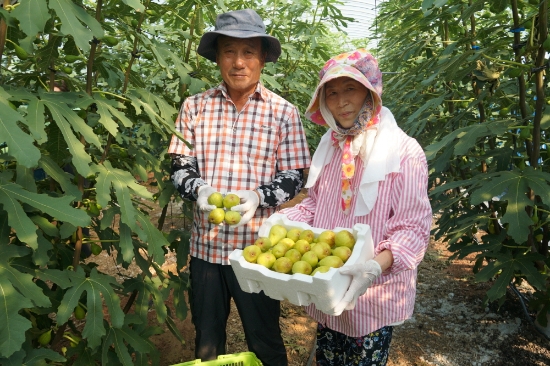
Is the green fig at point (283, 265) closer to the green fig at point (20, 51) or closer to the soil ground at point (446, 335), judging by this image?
the green fig at point (20, 51)

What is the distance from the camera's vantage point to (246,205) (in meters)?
1.96

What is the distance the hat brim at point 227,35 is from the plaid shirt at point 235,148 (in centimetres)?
18

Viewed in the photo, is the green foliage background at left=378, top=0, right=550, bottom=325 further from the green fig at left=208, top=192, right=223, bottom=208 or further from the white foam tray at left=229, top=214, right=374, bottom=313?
the green fig at left=208, top=192, right=223, bottom=208

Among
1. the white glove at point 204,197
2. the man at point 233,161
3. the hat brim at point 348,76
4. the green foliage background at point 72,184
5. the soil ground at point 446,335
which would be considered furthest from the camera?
the soil ground at point 446,335

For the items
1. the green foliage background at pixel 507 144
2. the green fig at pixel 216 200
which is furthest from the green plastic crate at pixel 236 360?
the green foliage background at pixel 507 144

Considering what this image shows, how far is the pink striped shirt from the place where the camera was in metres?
1.71

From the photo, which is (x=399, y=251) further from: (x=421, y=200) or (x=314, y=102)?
(x=314, y=102)

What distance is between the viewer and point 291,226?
1.90 metres

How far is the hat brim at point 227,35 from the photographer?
6.64ft

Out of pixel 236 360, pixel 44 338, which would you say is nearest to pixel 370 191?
pixel 236 360

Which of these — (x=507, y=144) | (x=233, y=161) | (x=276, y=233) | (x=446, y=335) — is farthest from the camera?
(x=446, y=335)

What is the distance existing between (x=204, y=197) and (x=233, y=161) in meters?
0.28

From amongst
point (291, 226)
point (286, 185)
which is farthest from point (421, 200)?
point (286, 185)

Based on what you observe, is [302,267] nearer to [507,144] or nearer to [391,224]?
[391,224]
